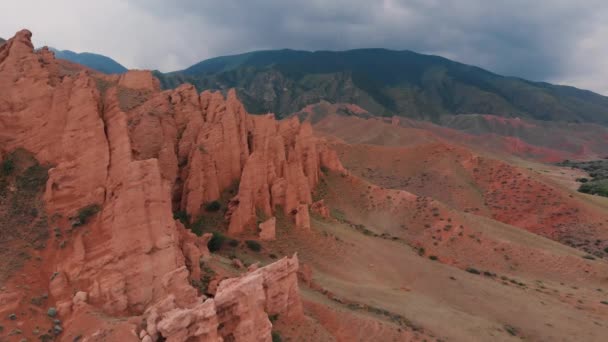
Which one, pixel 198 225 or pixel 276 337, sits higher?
pixel 198 225

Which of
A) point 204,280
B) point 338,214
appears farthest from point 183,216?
point 338,214

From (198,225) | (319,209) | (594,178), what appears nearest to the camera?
(198,225)

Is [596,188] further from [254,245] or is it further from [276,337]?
[276,337]

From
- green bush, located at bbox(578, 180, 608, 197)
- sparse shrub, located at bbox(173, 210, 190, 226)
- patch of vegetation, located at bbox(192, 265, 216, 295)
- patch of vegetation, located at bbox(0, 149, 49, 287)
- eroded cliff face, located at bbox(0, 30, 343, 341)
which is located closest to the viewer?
eroded cliff face, located at bbox(0, 30, 343, 341)

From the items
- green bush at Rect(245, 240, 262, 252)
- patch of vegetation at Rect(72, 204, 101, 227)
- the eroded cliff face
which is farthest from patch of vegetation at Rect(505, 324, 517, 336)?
patch of vegetation at Rect(72, 204, 101, 227)

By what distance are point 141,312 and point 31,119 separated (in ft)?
37.3

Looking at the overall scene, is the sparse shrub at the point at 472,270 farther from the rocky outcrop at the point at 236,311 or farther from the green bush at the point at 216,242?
the rocky outcrop at the point at 236,311

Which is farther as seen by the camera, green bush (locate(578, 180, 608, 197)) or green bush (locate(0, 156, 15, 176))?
green bush (locate(578, 180, 608, 197))

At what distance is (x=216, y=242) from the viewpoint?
103ft

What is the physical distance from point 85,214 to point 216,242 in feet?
45.6

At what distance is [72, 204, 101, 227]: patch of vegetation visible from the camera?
17969mm

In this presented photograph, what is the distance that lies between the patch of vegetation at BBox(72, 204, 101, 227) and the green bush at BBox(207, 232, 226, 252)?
12.8 metres

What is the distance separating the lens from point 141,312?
16.5 m

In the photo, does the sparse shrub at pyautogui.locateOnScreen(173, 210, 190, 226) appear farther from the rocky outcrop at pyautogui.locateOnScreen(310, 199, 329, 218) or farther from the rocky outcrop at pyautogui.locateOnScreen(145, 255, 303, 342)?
the rocky outcrop at pyautogui.locateOnScreen(310, 199, 329, 218)
